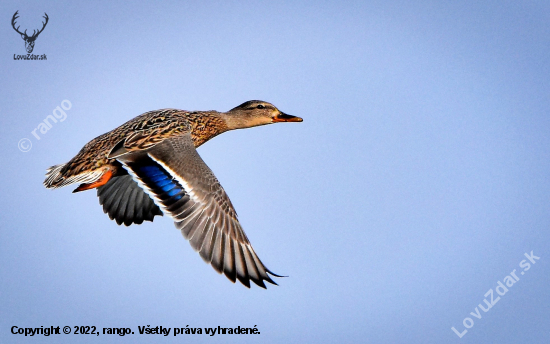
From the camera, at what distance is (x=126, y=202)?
9.56 m

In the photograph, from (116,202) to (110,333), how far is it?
2.04m

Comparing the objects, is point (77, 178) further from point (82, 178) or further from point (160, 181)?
point (160, 181)

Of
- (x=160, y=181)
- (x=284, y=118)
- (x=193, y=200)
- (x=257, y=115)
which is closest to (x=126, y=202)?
(x=160, y=181)

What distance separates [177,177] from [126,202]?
90.9 inches

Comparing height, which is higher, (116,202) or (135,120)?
(135,120)

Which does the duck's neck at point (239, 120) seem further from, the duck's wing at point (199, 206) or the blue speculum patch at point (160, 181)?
the blue speculum patch at point (160, 181)

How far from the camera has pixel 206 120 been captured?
9773 millimetres

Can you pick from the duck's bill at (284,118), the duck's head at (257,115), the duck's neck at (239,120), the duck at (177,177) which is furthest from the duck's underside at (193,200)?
the duck's bill at (284,118)

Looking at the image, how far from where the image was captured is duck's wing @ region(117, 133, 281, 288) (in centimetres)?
721

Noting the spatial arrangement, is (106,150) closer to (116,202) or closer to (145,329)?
(116,202)

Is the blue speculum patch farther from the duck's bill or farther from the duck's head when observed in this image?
the duck's bill

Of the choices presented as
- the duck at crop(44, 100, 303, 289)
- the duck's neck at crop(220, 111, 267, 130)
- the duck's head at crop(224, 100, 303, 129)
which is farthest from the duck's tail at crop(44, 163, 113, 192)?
the duck's head at crop(224, 100, 303, 129)

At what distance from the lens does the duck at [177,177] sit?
7.29 metres

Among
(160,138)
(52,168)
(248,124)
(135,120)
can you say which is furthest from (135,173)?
(248,124)
